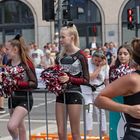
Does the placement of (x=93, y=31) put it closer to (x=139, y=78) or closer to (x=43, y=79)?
(x=43, y=79)

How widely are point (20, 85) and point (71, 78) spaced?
0.81 meters

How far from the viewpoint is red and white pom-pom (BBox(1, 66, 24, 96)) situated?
681cm

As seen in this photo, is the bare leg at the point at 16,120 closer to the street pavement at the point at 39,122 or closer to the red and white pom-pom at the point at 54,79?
the red and white pom-pom at the point at 54,79

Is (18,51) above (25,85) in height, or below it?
above

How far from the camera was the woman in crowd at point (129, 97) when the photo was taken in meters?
3.92

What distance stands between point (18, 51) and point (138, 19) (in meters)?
19.8

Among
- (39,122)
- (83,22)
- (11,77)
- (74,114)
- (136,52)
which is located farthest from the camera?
(83,22)

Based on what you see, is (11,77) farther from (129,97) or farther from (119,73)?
(129,97)

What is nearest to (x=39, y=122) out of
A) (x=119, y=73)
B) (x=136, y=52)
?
(x=119, y=73)

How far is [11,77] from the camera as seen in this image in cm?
685

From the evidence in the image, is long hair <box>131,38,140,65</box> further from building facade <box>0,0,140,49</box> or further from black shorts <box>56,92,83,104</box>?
building facade <box>0,0,140,49</box>

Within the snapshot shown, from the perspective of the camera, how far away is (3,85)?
22.6 ft

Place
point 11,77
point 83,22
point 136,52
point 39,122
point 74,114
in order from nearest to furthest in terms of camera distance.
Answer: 1. point 136,52
2. point 74,114
3. point 11,77
4. point 39,122
5. point 83,22

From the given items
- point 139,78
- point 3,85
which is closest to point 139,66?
point 139,78
